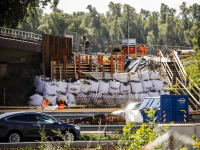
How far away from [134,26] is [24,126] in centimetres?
12288

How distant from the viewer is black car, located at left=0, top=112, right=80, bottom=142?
13203mm

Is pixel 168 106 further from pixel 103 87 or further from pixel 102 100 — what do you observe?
pixel 103 87

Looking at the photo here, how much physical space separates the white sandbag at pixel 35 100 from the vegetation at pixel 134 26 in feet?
260

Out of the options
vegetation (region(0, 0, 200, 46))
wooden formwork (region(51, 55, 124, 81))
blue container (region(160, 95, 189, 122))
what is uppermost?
vegetation (region(0, 0, 200, 46))

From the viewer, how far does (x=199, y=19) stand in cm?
14050

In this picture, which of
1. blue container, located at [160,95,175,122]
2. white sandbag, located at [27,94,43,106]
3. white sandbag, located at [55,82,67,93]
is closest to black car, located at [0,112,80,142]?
blue container, located at [160,95,175,122]

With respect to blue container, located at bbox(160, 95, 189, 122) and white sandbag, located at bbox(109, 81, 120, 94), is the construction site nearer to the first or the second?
white sandbag, located at bbox(109, 81, 120, 94)

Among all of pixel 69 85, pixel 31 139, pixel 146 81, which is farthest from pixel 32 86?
pixel 31 139

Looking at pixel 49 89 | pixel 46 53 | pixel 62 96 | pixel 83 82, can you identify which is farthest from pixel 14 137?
pixel 46 53

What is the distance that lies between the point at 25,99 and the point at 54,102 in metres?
3.34

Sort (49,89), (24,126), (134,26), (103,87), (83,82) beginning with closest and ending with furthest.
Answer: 1. (24,126)
2. (49,89)
3. (83,82)
4. (103,87)
5. (134,26)

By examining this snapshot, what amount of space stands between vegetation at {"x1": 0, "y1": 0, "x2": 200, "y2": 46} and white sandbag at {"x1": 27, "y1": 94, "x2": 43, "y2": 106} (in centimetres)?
7929

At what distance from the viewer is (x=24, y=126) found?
44.4 feet

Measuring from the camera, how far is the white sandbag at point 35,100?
87.6ft
